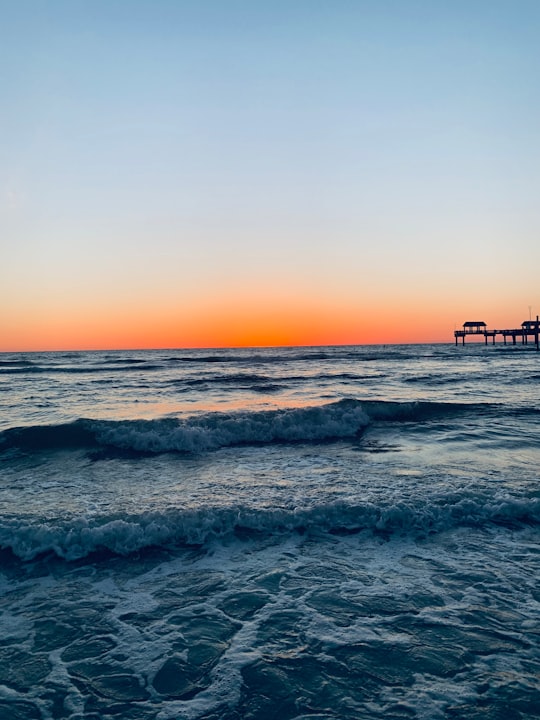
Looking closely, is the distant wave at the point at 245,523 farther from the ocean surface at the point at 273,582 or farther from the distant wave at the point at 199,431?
the distant wave at the point at 199,431

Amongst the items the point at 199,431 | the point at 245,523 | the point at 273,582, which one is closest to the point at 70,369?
the point at 199,431

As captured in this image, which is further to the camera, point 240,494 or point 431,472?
point 431,472

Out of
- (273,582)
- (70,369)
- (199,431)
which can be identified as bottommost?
(273,582)

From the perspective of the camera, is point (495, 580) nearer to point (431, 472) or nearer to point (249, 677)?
point (249, 677)

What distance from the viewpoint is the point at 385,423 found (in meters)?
17.3

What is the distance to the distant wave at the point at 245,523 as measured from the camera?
678 centimetres

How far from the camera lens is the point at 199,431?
14.5m

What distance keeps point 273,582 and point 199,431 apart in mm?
9154

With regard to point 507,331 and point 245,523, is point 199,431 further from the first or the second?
point 507,331

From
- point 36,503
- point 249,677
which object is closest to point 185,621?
point 249,677

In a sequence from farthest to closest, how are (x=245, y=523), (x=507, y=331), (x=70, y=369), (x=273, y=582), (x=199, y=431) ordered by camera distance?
(x=507, y=331) → (x=70, y=369) → (x=199, y=431) → (x=245, y=523) → (x=273, y=582)

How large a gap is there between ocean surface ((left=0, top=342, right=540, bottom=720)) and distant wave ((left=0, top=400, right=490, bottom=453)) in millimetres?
632

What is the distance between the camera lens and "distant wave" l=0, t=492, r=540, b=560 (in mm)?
6781

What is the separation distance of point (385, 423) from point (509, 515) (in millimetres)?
9828
